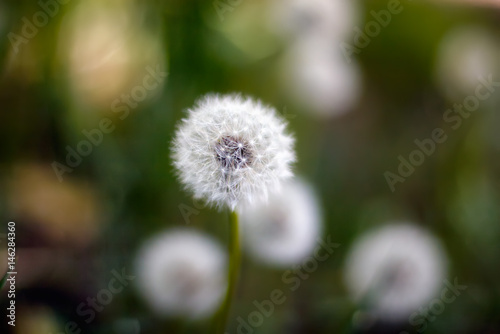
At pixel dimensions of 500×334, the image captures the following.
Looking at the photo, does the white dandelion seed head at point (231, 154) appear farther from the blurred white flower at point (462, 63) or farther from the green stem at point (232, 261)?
the blurred white flower at point (462, 63)

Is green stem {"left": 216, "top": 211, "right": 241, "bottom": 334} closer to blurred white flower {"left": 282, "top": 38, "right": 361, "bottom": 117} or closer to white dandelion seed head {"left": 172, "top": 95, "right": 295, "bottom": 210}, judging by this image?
white dandelion seed head {"left": 172, "top": 95, "right": 295, "bottom": 210}

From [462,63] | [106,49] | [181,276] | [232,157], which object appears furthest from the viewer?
[462,63]

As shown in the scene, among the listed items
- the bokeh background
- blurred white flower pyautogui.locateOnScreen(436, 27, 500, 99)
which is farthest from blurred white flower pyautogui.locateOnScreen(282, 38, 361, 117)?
blurred white flower pyautogui.locateOnScreen(436, 27, 500, 99)

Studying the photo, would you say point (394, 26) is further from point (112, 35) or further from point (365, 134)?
point (112, 35)

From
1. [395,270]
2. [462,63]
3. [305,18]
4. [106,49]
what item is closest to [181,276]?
[395,270]

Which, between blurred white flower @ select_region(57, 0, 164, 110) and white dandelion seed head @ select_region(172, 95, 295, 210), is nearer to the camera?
white dandelion seed head @ select_region(172, 95, 295, 210)

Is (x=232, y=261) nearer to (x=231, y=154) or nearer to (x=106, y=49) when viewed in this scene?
(x=231, y=154)
